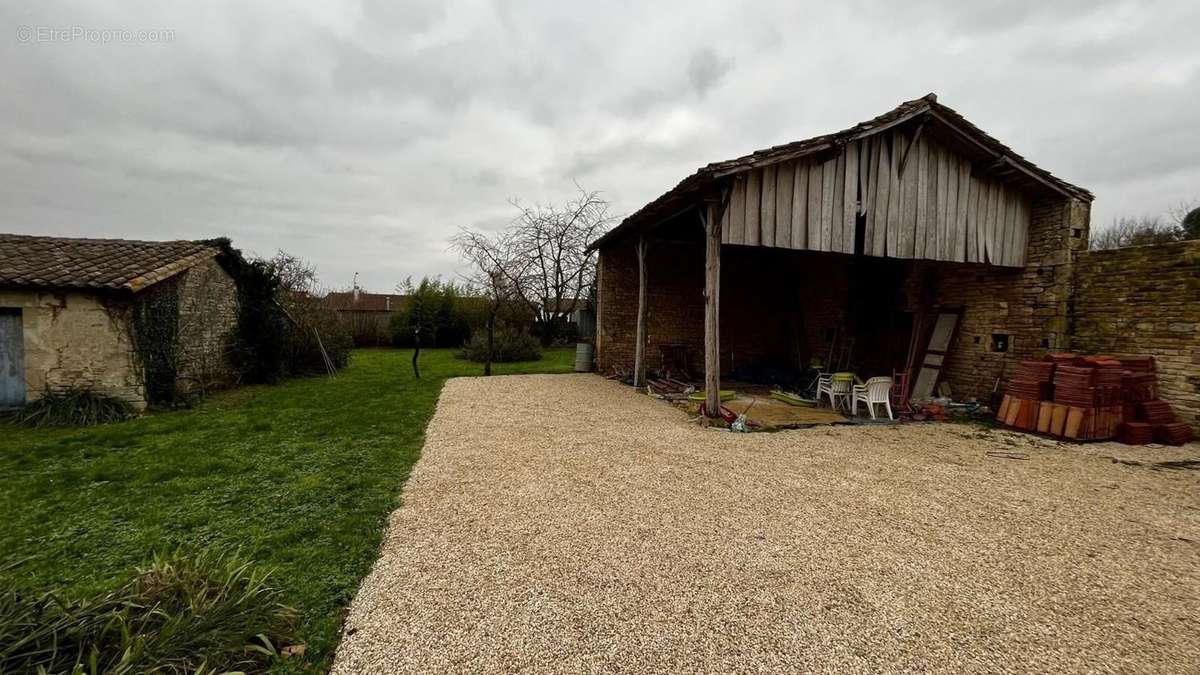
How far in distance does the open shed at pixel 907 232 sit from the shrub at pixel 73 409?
9.27 m

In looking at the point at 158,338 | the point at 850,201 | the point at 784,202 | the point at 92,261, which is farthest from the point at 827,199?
the point at 92,261

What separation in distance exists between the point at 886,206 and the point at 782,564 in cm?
676

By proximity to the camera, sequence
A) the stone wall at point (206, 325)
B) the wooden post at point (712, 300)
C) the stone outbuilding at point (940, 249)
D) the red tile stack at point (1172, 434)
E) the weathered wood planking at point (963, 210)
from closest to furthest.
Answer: the red tile stack at point (1172, 434), the stone outbuilding at point (940, 249), the wooden post at point (712, 300), the weathered wood planking at point (963, 210), the stone wall at point (206, 325)

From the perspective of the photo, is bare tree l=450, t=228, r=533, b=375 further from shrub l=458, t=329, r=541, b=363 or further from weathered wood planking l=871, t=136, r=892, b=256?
weathered wood planking l=871, t=136, r=892, b=256

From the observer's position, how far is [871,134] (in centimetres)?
709

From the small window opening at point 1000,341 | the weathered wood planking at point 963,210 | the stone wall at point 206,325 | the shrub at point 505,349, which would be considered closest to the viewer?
the weathered wood planking at point 963,210

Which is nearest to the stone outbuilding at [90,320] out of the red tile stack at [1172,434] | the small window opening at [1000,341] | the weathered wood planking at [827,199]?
the weathered wood planking at [827,199]

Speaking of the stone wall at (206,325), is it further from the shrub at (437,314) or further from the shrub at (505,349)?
the shrub at (437,314)

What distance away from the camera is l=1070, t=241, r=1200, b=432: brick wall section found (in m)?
6.44

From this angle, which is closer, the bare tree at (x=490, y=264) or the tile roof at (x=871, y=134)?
the tile roof at (x=871, y=134)

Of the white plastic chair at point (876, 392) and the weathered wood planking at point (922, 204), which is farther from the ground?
the weathered wood planking at point (922, 204)

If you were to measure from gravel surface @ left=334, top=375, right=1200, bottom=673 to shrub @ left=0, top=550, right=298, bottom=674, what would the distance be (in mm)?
436

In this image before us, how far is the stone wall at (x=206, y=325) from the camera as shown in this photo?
8977 millimetres

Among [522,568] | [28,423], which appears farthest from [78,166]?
[522,568]
